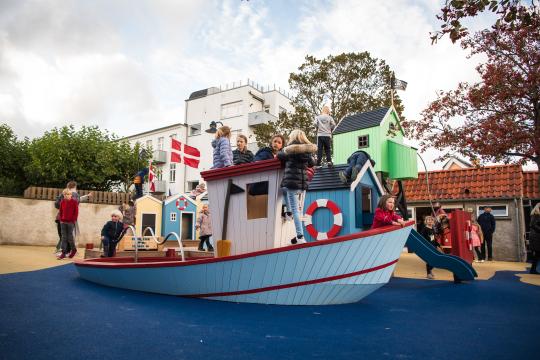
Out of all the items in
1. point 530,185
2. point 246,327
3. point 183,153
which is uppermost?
point 183,153

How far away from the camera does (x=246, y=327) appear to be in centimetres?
404

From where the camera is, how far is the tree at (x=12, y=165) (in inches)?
1169

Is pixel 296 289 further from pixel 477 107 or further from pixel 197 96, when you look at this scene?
pixel 197 96

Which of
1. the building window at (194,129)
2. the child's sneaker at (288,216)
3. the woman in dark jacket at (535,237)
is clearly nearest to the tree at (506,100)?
the woman in dark jacket at (535,237)

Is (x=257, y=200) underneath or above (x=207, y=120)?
underneath

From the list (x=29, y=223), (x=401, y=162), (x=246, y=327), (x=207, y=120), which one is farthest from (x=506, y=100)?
(x=207, y=120)

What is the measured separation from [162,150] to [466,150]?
29.7 m

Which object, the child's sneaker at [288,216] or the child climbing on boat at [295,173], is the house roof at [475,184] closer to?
the child's sneaker at [288,216]

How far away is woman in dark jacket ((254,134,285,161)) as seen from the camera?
6387 mm

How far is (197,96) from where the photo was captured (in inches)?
1457

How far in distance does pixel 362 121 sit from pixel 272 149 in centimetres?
891

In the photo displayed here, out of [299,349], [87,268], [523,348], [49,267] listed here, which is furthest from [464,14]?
[49,267]

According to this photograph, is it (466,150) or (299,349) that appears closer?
(299,349)

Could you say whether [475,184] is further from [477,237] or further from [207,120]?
[207,120]
